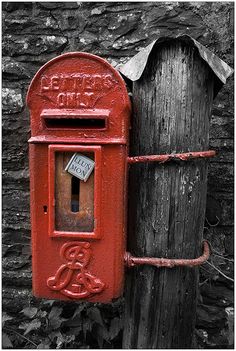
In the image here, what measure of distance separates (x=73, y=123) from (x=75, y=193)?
0.34 meters

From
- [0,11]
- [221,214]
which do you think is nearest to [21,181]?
[0,11]

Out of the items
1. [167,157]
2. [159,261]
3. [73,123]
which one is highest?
[73,123]

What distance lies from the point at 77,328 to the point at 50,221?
1.10m

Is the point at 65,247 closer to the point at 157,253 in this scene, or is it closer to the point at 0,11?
the point at 157,253

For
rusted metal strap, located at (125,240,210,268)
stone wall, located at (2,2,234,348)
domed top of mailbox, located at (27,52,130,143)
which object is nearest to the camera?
domed top of mailbox, located at (27,52,130,143)

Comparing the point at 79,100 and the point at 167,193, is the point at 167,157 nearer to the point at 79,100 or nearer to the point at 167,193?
the point at 167,193

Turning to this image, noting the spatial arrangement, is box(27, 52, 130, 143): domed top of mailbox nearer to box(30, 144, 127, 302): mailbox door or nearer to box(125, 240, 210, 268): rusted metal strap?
box(30, 144, 127, 302): mailbox door

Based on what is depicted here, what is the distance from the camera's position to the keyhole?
1.82 meters

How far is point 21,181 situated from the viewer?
2.70 m

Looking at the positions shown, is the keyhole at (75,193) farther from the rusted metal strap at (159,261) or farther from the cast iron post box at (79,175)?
the rusted metal strap at (159,261)

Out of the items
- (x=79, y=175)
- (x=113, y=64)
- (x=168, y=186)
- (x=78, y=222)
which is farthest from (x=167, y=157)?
(x=113, y=64)

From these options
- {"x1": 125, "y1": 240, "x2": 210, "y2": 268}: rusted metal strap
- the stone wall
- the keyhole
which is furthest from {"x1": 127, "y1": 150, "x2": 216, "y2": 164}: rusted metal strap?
the stone wall

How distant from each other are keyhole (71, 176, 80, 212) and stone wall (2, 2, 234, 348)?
960 mm

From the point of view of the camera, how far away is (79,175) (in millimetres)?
1771
